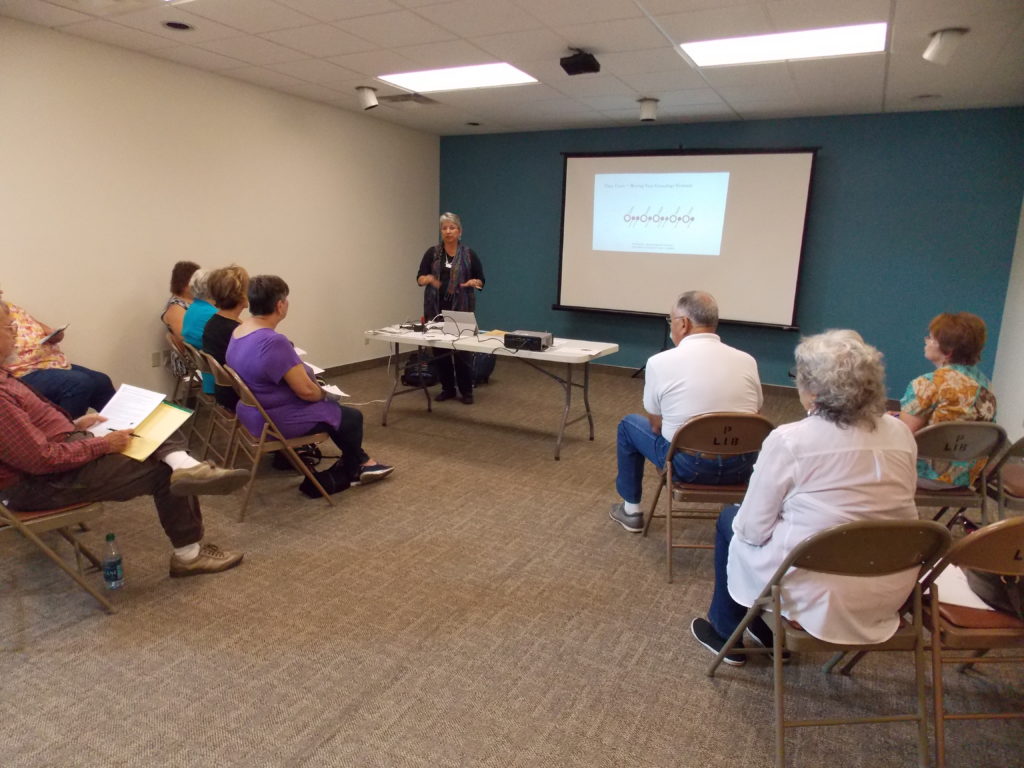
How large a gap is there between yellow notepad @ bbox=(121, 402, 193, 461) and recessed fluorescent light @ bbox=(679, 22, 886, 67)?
11.4 feet

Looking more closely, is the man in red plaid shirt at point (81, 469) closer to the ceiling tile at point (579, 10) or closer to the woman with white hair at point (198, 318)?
the woman with white hair at point (198, 318)

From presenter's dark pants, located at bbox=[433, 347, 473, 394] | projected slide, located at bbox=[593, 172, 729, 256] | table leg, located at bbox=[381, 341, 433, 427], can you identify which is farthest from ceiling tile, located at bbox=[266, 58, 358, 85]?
projected slide, located at bbox=[593, 172, 729, 256]

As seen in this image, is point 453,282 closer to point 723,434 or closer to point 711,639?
point 723,434

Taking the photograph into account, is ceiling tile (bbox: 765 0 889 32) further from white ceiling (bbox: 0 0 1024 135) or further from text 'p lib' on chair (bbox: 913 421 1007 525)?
text 'p lib' on chair (bbox: 913 421 1007 525)

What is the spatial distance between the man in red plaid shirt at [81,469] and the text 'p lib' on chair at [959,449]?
107 inches

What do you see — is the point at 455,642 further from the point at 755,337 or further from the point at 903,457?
the point at 755,337

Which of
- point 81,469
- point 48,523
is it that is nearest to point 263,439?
point 81,469

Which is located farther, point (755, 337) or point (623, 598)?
point (755, 337)

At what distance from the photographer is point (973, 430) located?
2428 millimetres

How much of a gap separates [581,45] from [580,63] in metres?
0.11

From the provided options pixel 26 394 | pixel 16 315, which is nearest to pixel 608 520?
pixel 26 394

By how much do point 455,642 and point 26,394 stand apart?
68.3 inches

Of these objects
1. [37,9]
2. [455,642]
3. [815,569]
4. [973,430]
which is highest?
[37,9]

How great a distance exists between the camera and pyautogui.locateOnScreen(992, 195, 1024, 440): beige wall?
447 centimetres
